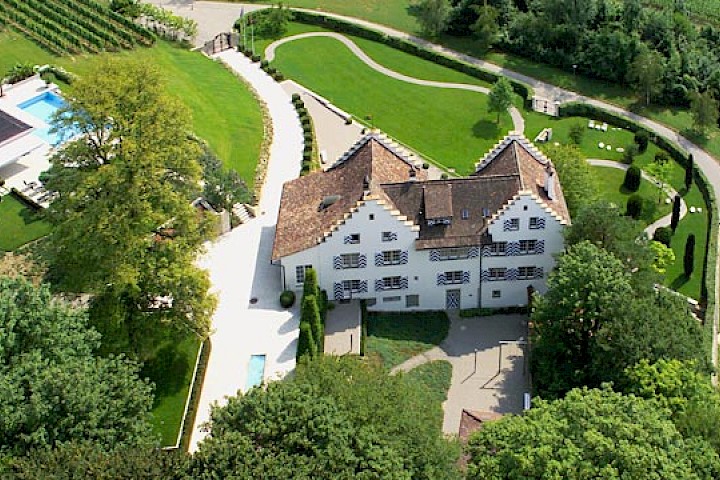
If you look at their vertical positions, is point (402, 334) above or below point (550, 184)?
below

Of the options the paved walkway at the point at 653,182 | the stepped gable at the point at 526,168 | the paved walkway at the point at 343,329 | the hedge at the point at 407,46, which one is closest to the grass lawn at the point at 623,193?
the paved walkway at the point at 653,182

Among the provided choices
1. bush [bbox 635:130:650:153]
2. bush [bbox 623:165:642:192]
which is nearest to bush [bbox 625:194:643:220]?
bush [bbox 623:165:642:192]

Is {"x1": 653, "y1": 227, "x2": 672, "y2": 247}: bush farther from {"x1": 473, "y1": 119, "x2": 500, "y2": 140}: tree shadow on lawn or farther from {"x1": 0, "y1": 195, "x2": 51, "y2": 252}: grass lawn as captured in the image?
{"x1": 0, "y1": 195, "x2": 51, "y2": 252}: grass lawn

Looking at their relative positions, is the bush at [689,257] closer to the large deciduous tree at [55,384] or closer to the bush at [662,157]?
the bush at [662,157]

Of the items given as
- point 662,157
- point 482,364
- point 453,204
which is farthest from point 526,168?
point 662,157

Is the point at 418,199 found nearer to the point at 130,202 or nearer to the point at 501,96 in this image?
the point at 130,202

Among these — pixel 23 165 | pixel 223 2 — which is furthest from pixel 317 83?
pixel 23 165
